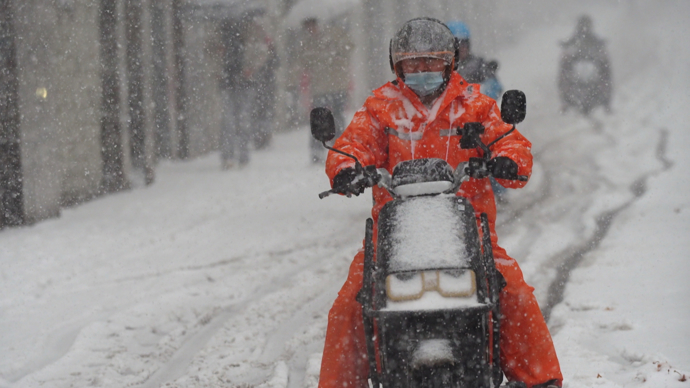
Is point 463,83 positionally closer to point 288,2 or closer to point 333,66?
point 333,66

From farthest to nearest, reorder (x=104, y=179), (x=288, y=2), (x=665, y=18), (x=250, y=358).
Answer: (x=665, y=18), (x=288, y=2), (x=104, y=179), (x=250, y=358)

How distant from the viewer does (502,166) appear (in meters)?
2.88

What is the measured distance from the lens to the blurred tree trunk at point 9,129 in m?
8.46

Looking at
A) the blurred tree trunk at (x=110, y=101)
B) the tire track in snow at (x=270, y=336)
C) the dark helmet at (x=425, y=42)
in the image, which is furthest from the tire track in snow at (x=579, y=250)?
the blurred tree trunk at (x=110, y=101)

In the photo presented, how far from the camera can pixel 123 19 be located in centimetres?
1183

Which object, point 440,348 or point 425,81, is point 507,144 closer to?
point 425,81

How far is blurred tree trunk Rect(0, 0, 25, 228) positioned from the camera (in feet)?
27.8

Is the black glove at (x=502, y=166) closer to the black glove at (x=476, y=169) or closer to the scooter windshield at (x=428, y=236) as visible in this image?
the black glove at (x=476, y=169)

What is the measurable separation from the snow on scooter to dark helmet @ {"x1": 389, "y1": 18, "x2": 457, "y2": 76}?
73cm

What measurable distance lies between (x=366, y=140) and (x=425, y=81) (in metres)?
0.37

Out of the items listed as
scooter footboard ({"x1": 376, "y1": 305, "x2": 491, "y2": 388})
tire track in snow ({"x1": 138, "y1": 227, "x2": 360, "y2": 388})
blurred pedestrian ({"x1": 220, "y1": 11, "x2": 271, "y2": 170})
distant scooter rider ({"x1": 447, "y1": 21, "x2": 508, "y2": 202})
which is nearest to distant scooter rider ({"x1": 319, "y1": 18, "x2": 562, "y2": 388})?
scooter footboard ({"x1": 376, "y1": 305, "x2": 491, "y2": 388})

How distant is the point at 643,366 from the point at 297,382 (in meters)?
1.85

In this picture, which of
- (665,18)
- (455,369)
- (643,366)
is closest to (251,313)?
(643,366)

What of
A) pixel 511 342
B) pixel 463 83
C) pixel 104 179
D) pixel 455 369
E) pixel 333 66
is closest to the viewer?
pixel 455 369
